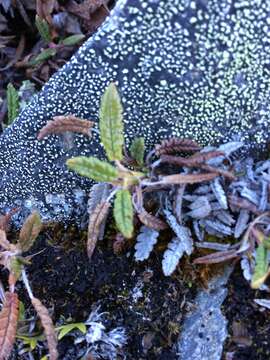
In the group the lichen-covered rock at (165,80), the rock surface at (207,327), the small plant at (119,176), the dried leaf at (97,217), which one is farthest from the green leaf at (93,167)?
the rock surface at (207,327)

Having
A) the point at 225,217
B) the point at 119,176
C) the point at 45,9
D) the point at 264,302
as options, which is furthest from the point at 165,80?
the point at 45,9

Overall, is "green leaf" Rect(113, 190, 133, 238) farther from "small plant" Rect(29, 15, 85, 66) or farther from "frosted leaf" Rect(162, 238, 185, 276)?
"small plant" Rect(29, 15, 85, 66)

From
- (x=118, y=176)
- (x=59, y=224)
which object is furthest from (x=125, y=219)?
(x=59, y=224)

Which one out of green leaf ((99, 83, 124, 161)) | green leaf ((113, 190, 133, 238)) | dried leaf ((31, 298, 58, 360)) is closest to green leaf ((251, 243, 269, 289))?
green leaf ((113, 190, 133, 238))

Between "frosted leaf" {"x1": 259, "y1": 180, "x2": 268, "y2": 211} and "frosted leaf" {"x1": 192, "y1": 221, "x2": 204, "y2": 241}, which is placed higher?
"frosted leaf" {"x1": 259, "y1": 180, "x2": 268, "y2": 211}

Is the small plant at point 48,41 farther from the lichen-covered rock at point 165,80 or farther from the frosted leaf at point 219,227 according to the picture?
the frosted leaf at point 219,227

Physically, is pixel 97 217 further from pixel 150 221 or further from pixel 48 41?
pixel 48 41
